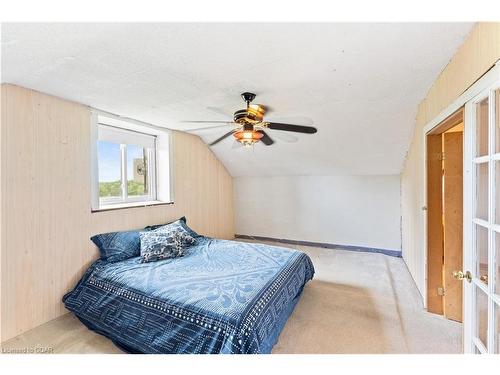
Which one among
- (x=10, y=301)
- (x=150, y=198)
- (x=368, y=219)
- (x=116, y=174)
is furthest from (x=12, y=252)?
(x=368, y=219)

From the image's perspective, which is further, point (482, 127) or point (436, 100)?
point (436, 100)

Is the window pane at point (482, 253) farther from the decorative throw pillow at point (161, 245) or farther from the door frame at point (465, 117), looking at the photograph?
the decorative throw pillow at point (161, 245)

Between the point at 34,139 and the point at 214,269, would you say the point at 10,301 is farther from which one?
the point at 214,269

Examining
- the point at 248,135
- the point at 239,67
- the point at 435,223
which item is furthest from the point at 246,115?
the point at 435,223

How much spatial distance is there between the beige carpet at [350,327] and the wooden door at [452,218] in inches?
7.9

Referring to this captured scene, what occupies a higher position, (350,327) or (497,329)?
(497,329)

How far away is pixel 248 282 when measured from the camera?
1897mm

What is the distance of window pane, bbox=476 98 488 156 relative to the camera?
3.73 feet

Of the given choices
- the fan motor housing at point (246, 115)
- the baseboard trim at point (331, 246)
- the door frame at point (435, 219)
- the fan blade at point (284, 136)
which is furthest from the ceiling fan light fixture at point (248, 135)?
the baseboard trim at point (331, 246)

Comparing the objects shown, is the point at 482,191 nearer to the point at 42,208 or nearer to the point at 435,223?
the point at 435,223

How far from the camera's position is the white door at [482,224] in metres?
1.04

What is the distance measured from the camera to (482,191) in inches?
46.3

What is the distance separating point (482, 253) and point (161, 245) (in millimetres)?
2597

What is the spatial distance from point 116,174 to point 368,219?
13.3 ft
